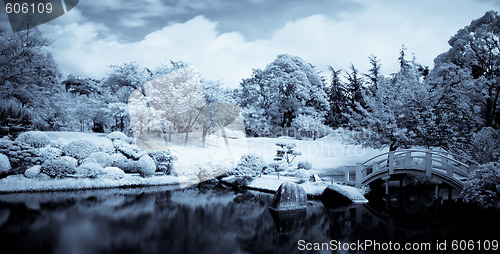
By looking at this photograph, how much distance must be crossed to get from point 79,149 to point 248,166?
7.93 m

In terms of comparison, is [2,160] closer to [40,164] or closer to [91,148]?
[40,164]

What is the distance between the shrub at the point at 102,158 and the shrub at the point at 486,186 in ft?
47.1

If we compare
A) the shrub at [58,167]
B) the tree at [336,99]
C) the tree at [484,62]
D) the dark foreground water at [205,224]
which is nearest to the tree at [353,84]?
the tree at [336,99]

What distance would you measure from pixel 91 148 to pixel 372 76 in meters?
26.1

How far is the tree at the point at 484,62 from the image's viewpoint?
1444 centimetres

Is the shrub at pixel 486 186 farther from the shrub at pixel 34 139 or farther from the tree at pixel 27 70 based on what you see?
the tree at pixel 27 70

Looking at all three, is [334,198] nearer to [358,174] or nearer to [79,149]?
[358,174]

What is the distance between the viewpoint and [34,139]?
14.5 meters

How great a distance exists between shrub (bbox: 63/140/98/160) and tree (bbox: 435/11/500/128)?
58.3 feet

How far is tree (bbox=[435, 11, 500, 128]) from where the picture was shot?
14438 millimetres

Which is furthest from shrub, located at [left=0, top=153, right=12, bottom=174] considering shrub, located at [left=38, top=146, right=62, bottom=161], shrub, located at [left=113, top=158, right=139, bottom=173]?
shrub, located at [left=113, top=158, right=139, bottom=173]

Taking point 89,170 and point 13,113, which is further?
point 13,113

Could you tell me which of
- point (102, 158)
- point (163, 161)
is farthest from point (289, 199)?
point (102, 158)

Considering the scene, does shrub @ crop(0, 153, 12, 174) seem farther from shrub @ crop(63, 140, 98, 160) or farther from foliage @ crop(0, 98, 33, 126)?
foliage @ crop(0, 98, 33, 126)
